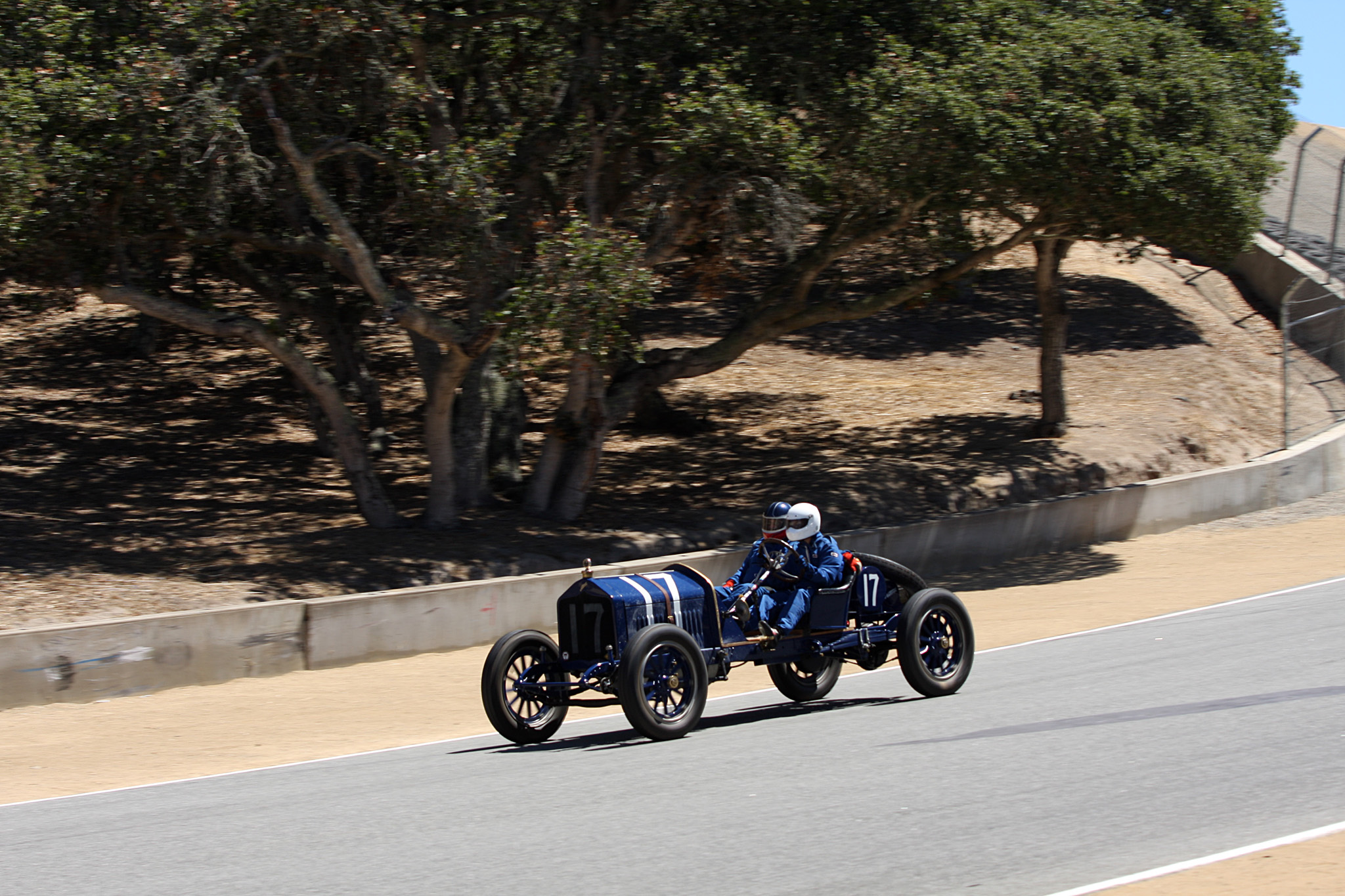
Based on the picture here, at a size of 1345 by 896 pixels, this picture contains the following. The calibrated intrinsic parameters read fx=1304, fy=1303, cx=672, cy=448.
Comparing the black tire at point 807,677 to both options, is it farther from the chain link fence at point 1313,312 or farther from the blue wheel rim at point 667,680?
the chain link fence at point 1313,312

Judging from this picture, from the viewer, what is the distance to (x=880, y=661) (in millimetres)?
10000

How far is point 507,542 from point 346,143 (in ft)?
17.6

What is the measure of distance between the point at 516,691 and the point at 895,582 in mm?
3154

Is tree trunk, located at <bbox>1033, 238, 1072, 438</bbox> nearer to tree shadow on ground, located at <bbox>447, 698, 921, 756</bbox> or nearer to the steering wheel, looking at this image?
tree shadow on ground, located at <bbox>447, 698, 921, 756</bbox>

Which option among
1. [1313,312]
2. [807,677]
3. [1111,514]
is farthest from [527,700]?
[1313,312]

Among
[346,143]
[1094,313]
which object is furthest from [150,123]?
[1094,313]

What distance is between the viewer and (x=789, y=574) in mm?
9586

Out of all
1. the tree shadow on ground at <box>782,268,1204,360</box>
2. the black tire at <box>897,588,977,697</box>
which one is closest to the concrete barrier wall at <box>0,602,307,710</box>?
the black tire at <box>897,588,977,697</box>

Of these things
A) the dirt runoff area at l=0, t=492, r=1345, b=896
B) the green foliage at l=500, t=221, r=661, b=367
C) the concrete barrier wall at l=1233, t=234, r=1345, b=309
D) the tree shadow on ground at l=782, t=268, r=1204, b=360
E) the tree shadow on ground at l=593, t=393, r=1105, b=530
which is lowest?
the dirt runoff area at l=0, t=492, r=1345, b=896

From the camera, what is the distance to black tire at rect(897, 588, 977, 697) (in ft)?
31.6

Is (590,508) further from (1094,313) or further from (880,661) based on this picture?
(1094,313)

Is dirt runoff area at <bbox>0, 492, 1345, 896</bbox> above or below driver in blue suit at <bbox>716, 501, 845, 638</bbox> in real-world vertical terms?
below

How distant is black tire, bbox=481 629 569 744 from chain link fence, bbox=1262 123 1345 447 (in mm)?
16817

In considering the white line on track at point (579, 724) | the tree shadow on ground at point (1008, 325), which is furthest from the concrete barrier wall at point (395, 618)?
the tree shadow on ground at point (1008, 325)
